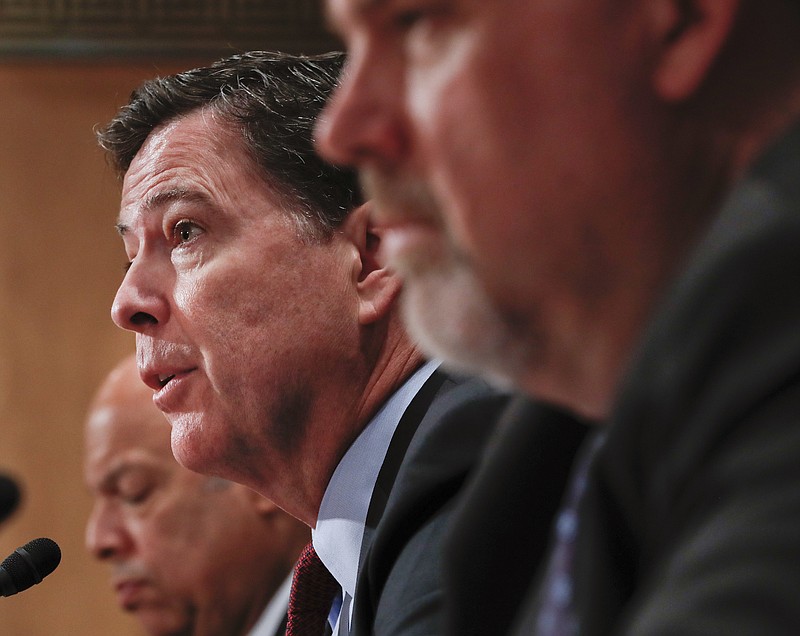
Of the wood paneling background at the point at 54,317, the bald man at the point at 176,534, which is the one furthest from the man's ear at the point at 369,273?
the wood paneling background at the point at 54,317

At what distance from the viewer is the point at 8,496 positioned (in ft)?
3.96

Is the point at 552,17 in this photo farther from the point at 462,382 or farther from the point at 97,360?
the point at 97,360

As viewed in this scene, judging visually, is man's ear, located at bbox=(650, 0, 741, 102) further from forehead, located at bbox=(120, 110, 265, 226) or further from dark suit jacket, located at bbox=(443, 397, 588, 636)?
forehead, located at bbox=(120, 110, 265, 226)

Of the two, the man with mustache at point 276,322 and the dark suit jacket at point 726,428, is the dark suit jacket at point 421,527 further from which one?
the dark suit jacket at point 726,428

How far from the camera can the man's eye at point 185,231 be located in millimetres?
1408

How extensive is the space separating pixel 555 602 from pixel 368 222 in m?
0.88

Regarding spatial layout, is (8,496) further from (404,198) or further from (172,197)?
(404,198)

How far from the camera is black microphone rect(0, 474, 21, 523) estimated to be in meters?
1.20

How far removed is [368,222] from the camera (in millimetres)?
1432

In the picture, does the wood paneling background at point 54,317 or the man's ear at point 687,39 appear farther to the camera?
the wood paneling background at point 54,317

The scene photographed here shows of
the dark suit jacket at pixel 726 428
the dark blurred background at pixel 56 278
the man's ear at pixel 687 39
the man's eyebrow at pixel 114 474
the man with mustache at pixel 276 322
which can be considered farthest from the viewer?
the dark blurred background at pixel 56 278

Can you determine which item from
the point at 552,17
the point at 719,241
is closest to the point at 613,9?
the point at 552,17

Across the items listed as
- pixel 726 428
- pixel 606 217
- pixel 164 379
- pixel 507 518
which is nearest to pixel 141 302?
pixel 164 379

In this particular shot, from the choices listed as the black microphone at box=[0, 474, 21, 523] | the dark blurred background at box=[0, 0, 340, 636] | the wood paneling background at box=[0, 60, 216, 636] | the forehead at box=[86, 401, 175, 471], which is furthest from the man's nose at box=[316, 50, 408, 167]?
the wood paneling background at box=[0, 60, 216, 636]
